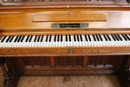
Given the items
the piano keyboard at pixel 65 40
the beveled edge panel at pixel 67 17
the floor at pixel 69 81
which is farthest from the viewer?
the floor at pixel 69 81

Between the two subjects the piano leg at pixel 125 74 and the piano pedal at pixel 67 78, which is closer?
the piano leg at pixel 125 74

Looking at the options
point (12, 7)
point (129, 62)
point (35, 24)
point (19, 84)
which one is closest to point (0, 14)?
point (12, 7)

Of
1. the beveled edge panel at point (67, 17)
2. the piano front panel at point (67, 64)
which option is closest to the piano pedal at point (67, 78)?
the piano front panel at point (67, 64)

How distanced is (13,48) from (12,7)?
426mm

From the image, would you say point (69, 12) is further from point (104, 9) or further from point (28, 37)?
point (28, 37)

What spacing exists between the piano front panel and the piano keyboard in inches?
22.3

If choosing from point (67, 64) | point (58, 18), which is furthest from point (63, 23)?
point (67, 64)

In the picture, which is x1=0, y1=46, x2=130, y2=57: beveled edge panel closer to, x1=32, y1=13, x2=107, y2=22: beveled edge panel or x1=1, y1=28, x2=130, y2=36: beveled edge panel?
x1=1, y1=28, x2=130, y2=36: beveled edge panel

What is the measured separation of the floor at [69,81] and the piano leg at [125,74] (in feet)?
0.28

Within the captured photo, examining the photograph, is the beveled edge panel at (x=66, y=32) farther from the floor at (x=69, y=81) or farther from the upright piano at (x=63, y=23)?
the floor at (x=69, y=81)

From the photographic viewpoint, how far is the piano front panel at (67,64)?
5.88ft

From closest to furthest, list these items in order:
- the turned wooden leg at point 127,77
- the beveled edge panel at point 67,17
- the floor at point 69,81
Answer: the beveled edge panel at point 67,17, the turned wooden leg at point 127,77, the floor at point 69,81

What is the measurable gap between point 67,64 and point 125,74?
800 millimetres

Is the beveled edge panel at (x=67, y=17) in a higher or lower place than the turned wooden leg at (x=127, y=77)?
higher
